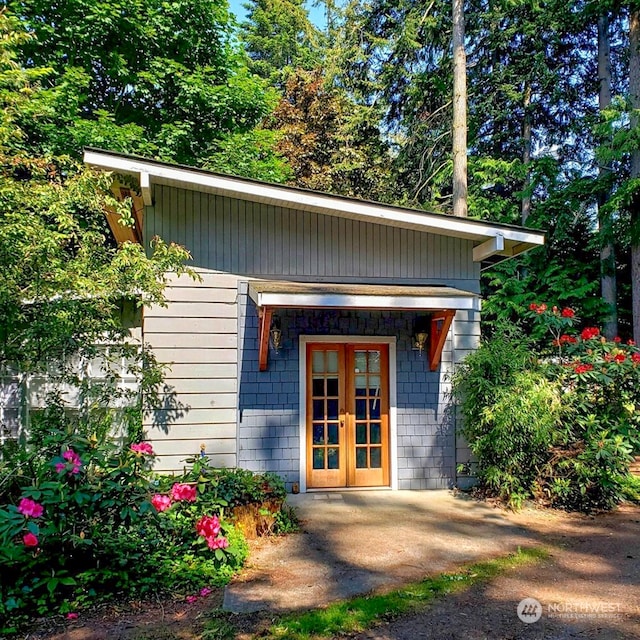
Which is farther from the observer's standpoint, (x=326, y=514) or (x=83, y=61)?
(x=83, y=61)

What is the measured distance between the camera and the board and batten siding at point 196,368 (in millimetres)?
5539

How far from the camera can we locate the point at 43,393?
7078 mm

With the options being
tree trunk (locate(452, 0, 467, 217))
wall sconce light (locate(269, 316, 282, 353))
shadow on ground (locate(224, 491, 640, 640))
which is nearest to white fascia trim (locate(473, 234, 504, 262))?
wall sconce light (locate(269, 316, 282, 353))

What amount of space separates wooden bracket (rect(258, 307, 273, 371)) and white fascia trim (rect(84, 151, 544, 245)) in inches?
49.8

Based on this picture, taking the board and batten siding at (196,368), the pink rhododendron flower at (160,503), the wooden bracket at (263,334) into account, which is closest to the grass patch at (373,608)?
the pink rhododendron flower at (160,503)

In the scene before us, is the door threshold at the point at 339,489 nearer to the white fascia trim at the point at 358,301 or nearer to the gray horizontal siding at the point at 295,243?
the white fascia trim at the point at 358,301

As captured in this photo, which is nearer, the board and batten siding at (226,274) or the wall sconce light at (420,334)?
the board and batten siding at (226,274)

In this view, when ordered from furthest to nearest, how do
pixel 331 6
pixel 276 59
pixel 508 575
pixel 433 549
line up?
pixel 276 59, pixel 331 6, pixel 433 549, pixel 508 575

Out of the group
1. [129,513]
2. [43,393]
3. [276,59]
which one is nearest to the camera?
[129,513]

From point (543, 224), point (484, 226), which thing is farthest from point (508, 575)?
point (543, 224)

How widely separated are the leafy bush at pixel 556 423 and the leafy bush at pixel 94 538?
306 centimetres

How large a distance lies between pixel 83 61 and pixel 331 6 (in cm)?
939

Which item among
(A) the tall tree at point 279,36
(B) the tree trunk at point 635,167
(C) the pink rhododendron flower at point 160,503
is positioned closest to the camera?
(C) the pink rhododendron flower at point 160,503

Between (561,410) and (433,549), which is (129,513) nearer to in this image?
(433,549)
